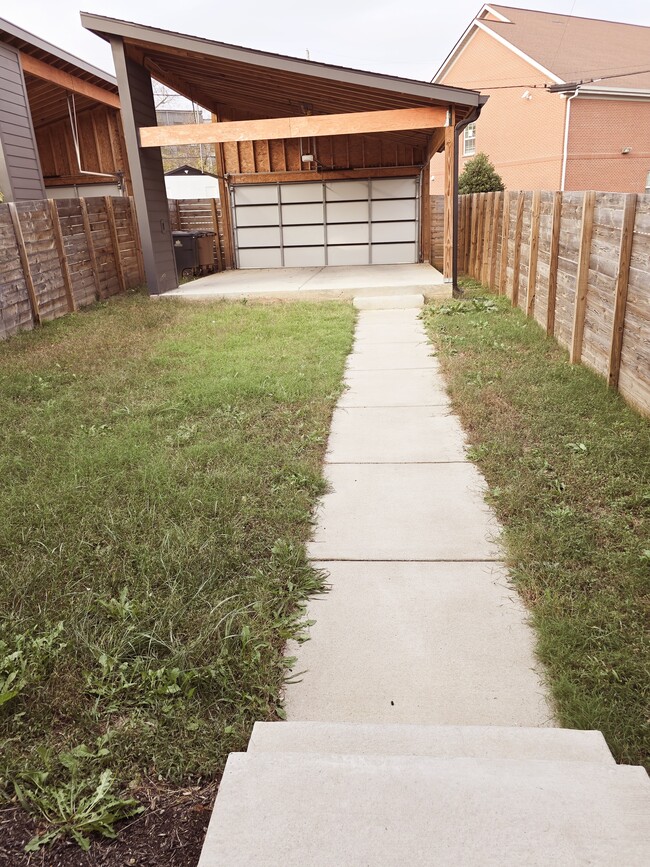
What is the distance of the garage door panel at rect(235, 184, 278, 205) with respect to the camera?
1620 centimetres

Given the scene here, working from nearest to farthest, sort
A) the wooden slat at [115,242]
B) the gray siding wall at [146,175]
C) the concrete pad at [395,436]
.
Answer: the concrete pad at [395,436] → the gray siding wall at [146,175] → the wooden slat at [115,242]

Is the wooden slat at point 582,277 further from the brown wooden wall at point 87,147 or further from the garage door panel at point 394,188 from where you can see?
the brown wooden wall at point 87,147

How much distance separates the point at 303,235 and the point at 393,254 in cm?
237

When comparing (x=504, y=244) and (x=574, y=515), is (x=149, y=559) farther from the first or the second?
(x=504, y=244)

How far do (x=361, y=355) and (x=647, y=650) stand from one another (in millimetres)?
5506

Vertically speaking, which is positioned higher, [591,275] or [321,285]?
[591,275]

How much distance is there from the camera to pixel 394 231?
52.7 ft

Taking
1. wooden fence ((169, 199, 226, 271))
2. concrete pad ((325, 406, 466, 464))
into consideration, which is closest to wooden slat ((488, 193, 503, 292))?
concrete pad ((325, 406, 466, 464))

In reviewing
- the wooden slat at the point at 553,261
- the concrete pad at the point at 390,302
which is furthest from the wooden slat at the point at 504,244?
the wooden slat at the point at 553,261

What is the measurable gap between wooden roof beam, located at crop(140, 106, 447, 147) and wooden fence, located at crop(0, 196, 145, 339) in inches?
71.4

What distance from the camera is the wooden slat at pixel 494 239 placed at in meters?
10.3

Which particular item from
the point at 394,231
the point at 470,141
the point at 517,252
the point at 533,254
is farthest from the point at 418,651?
the point at 470,141

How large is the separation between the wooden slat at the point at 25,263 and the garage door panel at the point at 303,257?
8522 millimetres

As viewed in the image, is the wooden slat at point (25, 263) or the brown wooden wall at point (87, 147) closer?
the wooden slat at point (25, 263)
